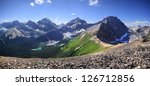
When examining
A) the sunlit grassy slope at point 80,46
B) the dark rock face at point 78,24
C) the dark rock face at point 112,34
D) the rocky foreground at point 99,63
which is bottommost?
the rocky foreground at point 99,63

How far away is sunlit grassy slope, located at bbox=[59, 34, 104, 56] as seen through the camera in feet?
103

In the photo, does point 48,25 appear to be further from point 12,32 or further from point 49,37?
point 12,32

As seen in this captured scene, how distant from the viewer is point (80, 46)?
1243 inches

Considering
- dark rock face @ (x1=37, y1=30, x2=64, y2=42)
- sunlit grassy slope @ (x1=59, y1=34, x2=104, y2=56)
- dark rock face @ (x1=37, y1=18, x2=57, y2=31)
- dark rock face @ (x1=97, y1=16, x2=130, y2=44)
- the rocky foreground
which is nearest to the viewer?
the rocky foreground

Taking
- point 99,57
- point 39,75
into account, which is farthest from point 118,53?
point 39,75

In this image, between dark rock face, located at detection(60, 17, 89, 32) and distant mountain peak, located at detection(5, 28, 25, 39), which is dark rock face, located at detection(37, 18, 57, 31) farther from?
distant mountain peak, located at detection(5, 28, 25, 39)

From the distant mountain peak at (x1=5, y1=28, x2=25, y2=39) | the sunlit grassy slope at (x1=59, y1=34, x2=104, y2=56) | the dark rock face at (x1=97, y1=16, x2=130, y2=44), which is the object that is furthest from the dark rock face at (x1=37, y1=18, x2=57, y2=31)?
the dark rock face at (x1=97, y1=16, x2=130, y2=44)

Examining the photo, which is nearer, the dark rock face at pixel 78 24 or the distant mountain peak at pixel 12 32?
the dark rock face at pixel 78 24

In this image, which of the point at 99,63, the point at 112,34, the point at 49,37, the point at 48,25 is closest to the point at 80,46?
the point at 112,34

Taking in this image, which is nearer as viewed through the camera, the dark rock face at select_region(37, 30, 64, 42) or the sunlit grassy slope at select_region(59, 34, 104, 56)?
the sunlit grassy slope at select_region(59, 34, 104, 56)

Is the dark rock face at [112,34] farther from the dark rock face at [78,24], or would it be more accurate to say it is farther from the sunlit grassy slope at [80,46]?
the dark rock face at [78,24]

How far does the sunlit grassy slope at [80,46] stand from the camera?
3143 centimetres

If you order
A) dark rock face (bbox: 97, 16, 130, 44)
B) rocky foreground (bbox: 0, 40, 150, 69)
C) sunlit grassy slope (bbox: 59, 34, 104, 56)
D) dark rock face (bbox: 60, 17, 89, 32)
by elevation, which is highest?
dark rock face (bbox: 60, 17, 89, 32)

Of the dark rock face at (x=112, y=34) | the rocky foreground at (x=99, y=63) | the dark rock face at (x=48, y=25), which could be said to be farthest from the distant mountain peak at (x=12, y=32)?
the rocky foreground at (x=99, y=63)
